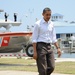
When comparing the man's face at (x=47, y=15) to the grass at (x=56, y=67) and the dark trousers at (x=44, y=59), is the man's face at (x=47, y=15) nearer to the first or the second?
the dark trousers at (x=44, y=59)

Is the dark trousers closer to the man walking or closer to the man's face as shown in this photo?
the man walking

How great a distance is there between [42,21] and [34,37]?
42 centimetres

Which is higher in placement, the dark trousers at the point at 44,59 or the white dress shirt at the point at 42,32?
the white dress shirt at the point at 42,32

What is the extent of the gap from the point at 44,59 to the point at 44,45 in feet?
1.08

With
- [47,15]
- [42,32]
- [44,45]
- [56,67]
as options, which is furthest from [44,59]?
[56,67]

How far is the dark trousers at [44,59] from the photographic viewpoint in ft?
25.7

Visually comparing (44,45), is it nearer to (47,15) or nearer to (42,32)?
(42,32)

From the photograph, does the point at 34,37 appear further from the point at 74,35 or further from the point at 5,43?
the point at 74,35

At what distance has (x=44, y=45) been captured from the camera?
313 inches

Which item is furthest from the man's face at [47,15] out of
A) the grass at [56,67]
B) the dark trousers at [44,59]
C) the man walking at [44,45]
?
the grass at [56,67]

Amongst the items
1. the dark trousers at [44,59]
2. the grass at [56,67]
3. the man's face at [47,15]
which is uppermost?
the man's face at [47,15]

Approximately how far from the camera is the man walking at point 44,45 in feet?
25.8

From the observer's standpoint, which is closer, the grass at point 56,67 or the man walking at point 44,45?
the man walking at point 44,45

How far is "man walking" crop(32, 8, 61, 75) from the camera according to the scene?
7855mm
